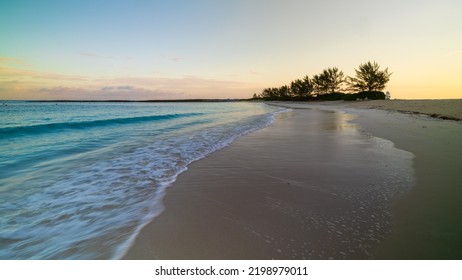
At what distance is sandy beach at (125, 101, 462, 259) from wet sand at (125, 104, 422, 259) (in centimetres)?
1

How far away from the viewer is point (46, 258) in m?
2.76

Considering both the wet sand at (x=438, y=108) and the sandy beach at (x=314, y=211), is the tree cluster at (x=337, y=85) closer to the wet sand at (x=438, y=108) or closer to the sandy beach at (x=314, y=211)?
the wet sand at (x=438, y=108)

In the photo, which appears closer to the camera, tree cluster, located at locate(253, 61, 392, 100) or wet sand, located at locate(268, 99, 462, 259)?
wet sand, located at locate(268, 99, 462, 259)

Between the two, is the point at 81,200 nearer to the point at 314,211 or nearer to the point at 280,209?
the point at 280,209

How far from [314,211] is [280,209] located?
465mm

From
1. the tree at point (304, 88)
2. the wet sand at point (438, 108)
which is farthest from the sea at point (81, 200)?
the tree at point (304, 88)

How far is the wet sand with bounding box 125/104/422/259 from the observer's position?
8.43 ft

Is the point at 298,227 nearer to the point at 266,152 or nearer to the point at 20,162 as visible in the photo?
the point at 266,152

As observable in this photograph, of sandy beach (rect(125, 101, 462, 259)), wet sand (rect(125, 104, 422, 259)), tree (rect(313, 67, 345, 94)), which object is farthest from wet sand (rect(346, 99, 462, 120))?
tree (rect(313, 67, 345, 94))

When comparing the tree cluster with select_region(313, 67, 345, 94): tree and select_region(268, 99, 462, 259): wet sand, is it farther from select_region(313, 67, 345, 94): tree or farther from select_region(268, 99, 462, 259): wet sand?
select_region(268, 99, 462, 259): wet sand

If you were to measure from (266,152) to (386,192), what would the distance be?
13.2 feet

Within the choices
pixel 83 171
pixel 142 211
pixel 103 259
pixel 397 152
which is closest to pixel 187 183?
pixel 142 211

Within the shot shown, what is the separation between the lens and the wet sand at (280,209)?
8.43 ft

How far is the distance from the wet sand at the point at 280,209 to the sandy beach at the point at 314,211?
0.04 ft
